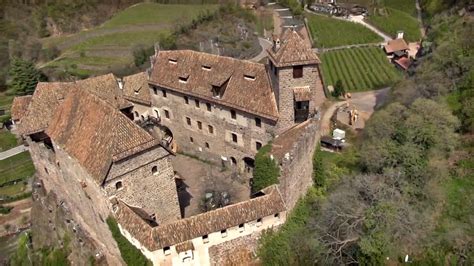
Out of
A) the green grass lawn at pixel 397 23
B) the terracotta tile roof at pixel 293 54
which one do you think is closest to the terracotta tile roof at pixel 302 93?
the terracotta tile roof at pixel 293 54

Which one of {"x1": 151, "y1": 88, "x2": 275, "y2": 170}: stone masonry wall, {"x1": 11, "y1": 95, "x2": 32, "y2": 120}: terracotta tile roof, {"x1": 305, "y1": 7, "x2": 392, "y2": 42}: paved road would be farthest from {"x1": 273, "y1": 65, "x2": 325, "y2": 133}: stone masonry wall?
{"x1": 305, "y1": 7, "x2": 392, "y2": 42}: paved road

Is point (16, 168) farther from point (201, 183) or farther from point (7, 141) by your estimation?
point (201, 183)

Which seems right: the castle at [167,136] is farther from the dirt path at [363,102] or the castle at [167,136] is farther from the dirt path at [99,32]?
the dirt path at [99,32]

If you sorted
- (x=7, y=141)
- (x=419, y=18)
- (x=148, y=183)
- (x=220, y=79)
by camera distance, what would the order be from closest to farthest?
(x=148, y=183), (x=220, y=79), (x=7, y=141), (x=419, y=18)

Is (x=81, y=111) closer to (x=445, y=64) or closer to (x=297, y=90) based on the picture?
(x=297, y=90)

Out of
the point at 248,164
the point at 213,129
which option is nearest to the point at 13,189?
the point at 213,129

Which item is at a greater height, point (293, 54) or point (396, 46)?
point (293, 54)

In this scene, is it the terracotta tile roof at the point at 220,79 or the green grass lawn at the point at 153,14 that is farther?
the green grass lawn at the point at 153,14
